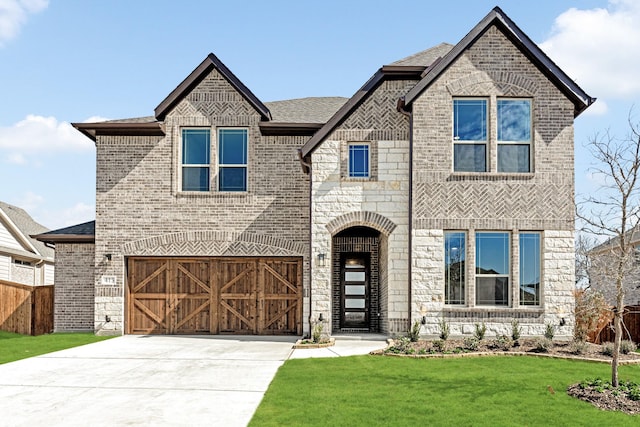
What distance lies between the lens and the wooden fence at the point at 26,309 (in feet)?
64.2

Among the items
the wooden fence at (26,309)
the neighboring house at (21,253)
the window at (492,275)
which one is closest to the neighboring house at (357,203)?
the window at (492,275)

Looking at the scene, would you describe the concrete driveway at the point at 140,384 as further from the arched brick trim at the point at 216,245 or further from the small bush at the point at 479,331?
the small bush at the point at 479,331

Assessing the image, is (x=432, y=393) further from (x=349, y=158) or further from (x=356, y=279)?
(x=356, y=279)

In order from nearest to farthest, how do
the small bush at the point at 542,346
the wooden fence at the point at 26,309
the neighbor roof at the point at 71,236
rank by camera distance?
the small bush at the point at 542,346
the neighbor roof at the point at 71,236
the wooden fence at the point at 26,309

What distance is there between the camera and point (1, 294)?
20.1 meters

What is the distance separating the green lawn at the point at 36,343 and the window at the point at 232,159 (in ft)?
18.9

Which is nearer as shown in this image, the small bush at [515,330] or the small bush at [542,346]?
the small bush at [542,346]

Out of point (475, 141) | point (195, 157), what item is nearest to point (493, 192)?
point (475, 141)

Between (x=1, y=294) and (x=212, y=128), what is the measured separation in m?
9.10

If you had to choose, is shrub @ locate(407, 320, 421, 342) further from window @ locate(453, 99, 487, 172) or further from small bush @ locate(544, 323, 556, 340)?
window @ locate(453, 99, 487, 172)

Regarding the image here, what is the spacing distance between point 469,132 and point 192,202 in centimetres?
828

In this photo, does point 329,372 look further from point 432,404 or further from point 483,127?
point 483,127

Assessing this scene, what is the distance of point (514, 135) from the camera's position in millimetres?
16094

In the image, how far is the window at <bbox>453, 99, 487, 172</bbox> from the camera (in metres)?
16.0
